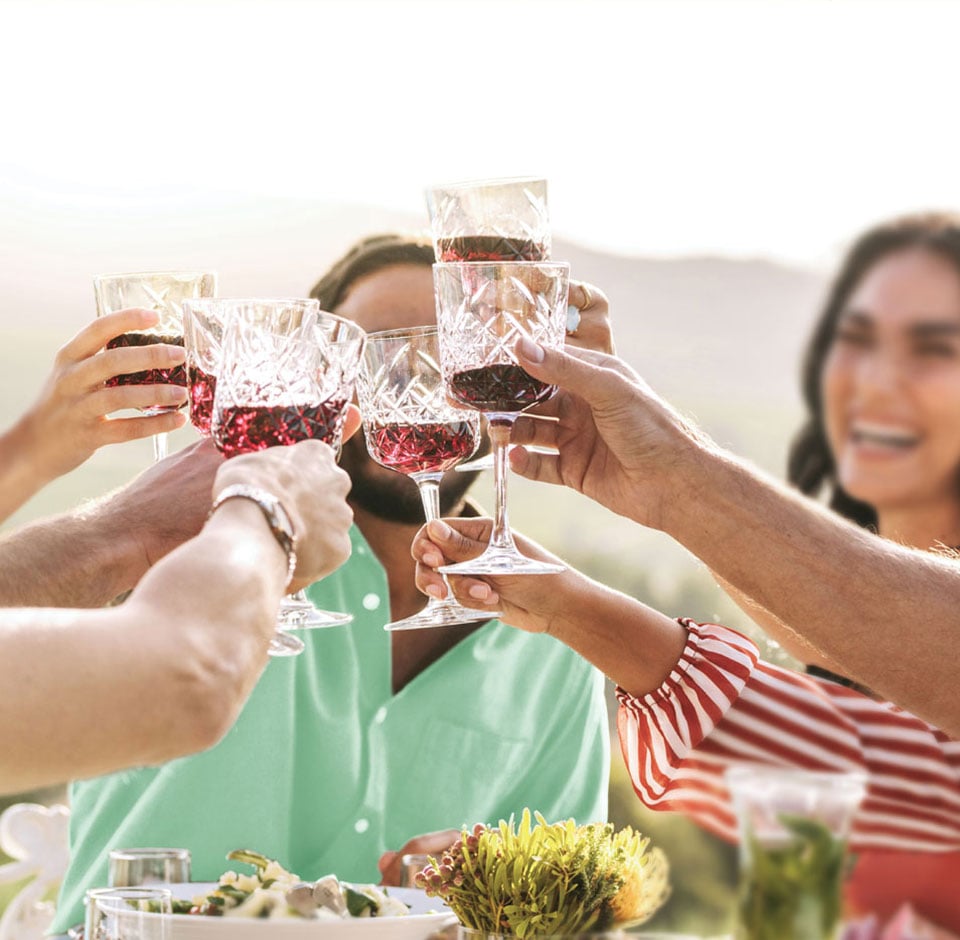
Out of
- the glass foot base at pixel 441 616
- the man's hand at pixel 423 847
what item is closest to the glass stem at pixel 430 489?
the glass foot base at pixel 441 616

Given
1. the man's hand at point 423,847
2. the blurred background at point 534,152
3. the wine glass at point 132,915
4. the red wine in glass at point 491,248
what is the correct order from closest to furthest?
the wine glass at point 132,915 < the red wine in glass at point 491,248 < the man's hand at point 423,847 < the blurred background at point 534,152

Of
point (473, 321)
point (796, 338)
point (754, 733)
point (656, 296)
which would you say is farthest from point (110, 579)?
point (796, 338)

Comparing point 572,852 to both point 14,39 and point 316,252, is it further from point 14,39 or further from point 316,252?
point 14,39

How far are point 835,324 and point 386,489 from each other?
4897 millimetres

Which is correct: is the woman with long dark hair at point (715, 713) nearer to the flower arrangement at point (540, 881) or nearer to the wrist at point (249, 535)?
the flower arrangement at point (540, 881)

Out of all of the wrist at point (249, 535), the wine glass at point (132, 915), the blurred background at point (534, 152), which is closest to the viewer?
the wrist at point (249, 535)

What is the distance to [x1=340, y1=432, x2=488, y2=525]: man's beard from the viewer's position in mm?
2793

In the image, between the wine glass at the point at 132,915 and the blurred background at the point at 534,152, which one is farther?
the blurred background at the point at 534,152

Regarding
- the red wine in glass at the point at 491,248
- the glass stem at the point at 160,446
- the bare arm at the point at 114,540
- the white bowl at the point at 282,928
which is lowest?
the white bowl at the point at 282,928

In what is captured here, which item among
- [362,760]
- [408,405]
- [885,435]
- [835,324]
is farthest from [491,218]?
[885,435]

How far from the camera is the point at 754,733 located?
6.27 ft

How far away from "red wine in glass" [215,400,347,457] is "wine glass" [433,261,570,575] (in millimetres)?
192

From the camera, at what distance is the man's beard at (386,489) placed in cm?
279

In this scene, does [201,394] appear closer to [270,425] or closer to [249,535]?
[270,425]
